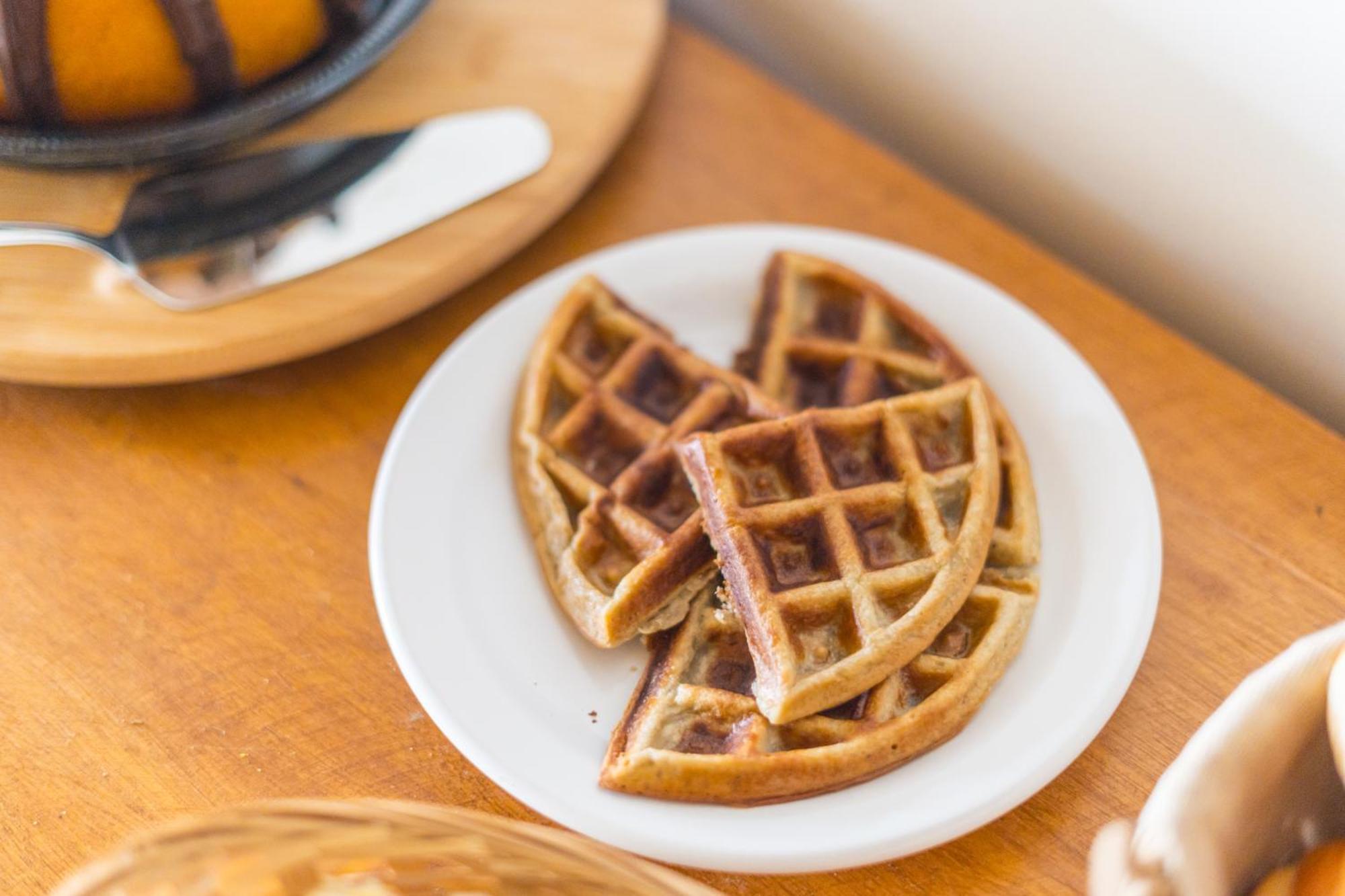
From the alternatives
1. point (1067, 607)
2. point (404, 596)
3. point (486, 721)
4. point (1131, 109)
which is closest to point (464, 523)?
point (404, 596)

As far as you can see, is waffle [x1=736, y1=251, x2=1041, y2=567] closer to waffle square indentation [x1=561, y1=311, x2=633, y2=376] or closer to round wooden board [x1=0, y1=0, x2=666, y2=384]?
waffle square indentation [x1=561, y1=311, x2=633, y2=376]

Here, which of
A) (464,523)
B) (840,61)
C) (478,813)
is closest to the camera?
(478,813)

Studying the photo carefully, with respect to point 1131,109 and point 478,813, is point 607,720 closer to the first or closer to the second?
point 478,813

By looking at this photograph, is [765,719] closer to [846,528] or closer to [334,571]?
[846,528]

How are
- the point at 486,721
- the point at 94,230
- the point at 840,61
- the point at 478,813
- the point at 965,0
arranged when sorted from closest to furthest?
the point at 478,813 < the point at 486,721 < the point at 94,230 < the point at 965,0 < the point at 840,61

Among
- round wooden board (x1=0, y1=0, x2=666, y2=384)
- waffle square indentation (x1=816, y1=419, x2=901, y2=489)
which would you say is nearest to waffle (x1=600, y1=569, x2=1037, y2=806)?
waffle square indentation (x1=816, y1=419, x2=901, y2=489)

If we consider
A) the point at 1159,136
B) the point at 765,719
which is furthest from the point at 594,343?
the point at 1159,136
